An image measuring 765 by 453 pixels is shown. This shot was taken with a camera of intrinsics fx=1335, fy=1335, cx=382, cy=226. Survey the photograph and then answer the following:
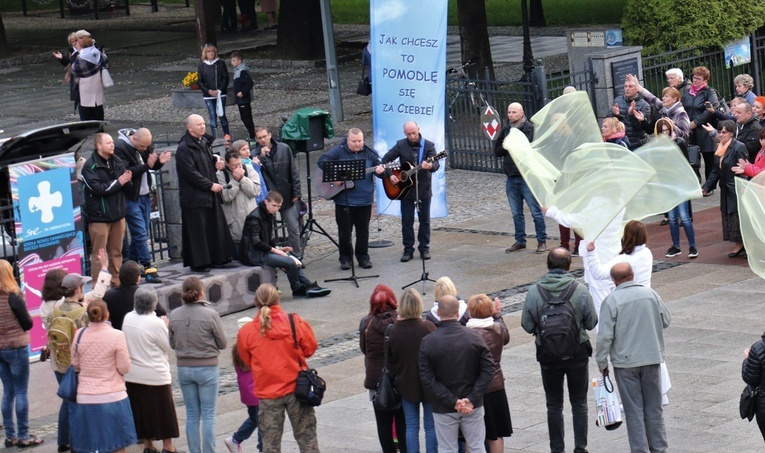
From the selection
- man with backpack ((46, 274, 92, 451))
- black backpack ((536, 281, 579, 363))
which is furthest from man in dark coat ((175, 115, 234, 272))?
black backpack ((536, 281, 579, 363))

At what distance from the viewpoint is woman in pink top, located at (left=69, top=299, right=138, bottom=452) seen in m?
9.62

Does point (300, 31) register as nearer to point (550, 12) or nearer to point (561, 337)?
point (550, 12)

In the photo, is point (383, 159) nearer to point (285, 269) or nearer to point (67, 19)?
point (285, 269)

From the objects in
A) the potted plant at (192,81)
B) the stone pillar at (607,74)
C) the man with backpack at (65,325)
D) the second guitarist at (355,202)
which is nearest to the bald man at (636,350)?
the man with backpack at (65,325)

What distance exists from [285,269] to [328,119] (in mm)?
2645

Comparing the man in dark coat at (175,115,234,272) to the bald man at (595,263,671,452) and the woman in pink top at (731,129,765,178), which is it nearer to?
the woman in pink top at (731,129,765,178)

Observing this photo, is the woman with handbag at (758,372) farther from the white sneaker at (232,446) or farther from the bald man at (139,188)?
the bald man at (139,188)

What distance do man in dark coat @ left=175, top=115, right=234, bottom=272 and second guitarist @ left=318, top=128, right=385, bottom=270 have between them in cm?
164

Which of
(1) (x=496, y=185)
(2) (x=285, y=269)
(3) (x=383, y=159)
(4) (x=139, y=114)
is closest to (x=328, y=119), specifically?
(3) (x=383, y=159)

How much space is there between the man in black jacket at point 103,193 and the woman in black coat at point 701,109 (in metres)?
8.23

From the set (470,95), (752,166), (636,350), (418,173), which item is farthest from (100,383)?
(470,95)

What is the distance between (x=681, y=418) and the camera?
405 inches

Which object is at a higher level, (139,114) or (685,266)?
(139,114)

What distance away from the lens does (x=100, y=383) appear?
9664 mm
